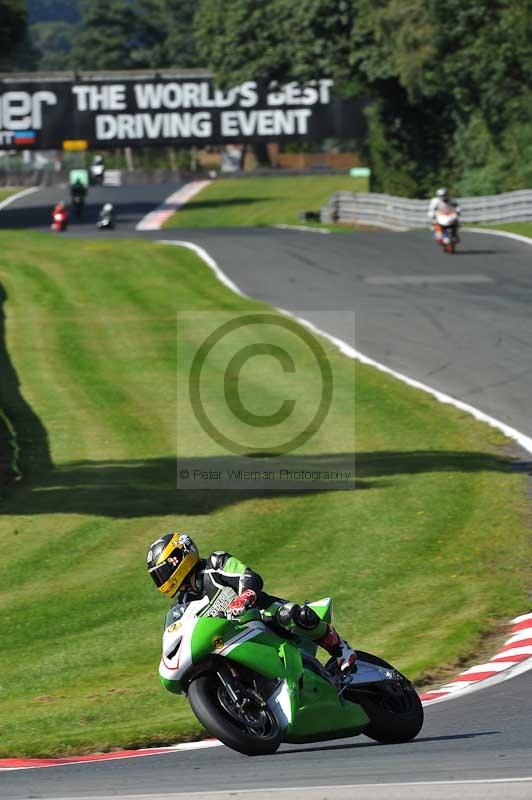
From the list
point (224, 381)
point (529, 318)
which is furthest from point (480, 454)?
point (529, 318)

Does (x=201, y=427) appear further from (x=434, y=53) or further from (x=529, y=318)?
(x=434, y=53)

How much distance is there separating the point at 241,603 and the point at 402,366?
16010 mm

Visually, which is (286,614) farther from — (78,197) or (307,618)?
(78,197)

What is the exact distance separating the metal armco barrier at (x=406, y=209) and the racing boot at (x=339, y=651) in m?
35.4

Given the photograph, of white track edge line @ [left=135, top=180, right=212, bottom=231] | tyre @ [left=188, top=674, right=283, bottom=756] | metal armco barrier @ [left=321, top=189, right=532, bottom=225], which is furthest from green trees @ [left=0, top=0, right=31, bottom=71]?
tyre @ [left=188, top=674, right=283, bottom=756]

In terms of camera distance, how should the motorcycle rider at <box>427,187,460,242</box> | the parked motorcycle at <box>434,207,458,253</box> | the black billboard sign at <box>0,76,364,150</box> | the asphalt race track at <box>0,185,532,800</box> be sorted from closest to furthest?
the asphalt race track at <box>0,185,532,800</box> < the motorcycle rider at <box>427,187,460,242</box> < the parked motorcycle at <box>434,207,458,253</box> < the black billboard sign at <box>0,76,364,150</box>

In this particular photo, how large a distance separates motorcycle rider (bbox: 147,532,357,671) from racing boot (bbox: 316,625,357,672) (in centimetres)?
1

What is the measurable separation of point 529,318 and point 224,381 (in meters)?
6.95

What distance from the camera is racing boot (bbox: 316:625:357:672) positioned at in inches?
334

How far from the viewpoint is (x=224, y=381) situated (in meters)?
23.5

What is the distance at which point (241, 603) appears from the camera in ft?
26.5

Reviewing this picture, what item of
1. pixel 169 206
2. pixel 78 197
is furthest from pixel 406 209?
pixel 169 206

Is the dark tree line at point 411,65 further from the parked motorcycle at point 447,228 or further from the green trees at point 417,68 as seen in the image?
the parked motorcycle at point 447,228

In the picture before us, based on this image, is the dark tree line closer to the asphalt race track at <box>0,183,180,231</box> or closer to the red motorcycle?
the asphalt race track at <box>0,183,180,231</box>
